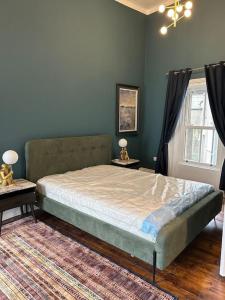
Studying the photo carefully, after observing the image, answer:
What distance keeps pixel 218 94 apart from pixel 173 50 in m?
1.38

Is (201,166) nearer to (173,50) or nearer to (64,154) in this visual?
(173,50)

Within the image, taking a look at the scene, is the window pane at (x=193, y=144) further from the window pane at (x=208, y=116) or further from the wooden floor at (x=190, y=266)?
the wooden floor at (x=190, y=266)

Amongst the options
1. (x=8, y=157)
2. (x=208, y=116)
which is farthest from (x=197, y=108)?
(x=8, y=157)

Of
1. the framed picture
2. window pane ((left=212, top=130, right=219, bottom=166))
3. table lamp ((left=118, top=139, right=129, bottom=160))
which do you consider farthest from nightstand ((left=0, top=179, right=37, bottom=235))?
window pane ((left=212, top=130, right=219, bottom=166))

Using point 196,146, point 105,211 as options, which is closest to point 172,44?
point 196,146

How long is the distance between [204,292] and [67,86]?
3.25 metres

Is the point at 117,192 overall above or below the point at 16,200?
above

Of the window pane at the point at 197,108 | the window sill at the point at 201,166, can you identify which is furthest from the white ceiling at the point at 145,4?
the window sill at the point at 201,166

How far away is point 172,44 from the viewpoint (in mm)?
4461

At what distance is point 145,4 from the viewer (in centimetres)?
452

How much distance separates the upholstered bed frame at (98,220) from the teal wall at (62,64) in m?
0.20

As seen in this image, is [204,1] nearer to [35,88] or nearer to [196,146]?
[196,146]

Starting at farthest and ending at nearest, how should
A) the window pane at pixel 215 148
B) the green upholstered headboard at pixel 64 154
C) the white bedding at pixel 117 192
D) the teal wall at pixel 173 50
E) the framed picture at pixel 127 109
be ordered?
the framed picture at pixel 127 109, the window pane at pixel 215 148, the teal wall at pixel 173 50, the green upholstered headboard at pixel 64 154, the white bedding at pixel 117 192

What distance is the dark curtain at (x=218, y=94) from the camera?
3695 mm
